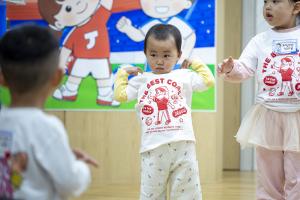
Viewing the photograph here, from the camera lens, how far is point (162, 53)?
2637mm

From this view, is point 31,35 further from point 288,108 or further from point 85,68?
point 85,68

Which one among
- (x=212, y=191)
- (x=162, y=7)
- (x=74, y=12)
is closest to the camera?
(x=212, y=191)

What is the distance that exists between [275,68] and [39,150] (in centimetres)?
159

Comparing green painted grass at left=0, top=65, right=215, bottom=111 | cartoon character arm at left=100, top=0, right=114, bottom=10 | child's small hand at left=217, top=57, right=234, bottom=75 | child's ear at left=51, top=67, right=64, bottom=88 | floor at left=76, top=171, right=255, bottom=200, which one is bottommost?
floor at left=76, top=171, right=255, bottom=200

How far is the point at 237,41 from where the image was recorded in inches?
228

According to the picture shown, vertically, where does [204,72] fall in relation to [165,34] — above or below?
below

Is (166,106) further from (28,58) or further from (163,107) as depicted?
(28,58)

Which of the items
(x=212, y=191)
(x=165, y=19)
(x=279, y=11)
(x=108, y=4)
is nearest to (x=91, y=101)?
(x=108, y=4)

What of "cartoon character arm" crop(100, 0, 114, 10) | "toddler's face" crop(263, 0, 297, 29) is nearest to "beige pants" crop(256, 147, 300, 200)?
"toddler's face" crop(263, 0, 297, 29)

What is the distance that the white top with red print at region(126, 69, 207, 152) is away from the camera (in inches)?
101

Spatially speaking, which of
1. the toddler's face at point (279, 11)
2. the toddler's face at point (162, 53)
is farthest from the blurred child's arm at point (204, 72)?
the toddler's face at point (279, 11)

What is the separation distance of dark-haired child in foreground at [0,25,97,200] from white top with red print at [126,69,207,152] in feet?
3.34

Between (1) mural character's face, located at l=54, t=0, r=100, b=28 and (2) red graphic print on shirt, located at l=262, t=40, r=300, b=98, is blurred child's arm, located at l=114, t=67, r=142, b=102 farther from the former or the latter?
(1) mural character's face, located at l=54, t=0, r=100, b=28

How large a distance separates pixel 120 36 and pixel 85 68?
15.5 inches
